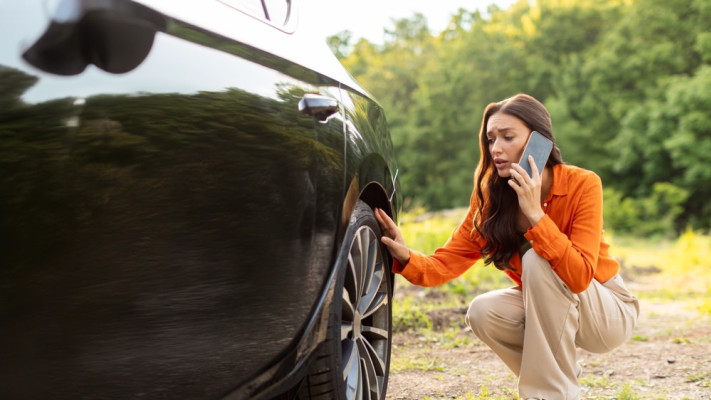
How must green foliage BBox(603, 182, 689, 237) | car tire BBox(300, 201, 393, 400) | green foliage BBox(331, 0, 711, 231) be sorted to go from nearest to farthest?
1. car tire BBox(300, 201, 393, 400)
2. green foliage BBox(603, 182, 689, 237)
3. green foliage BBox(331, 0, 711, 231)

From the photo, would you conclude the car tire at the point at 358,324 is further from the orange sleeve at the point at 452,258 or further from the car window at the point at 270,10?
the car window at the point at 270,10

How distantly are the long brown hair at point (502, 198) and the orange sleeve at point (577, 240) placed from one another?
217 millimetres

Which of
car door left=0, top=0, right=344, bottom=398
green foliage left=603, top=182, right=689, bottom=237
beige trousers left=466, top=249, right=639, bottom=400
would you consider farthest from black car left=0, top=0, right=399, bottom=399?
green foliage left=603, top=182, right=689, bottom=237

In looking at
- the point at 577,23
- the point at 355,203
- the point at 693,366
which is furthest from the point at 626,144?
the point at 355,203

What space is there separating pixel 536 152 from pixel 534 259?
0.42 metres

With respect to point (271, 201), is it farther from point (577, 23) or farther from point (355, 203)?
point (577, 23)

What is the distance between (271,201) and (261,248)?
12 cm

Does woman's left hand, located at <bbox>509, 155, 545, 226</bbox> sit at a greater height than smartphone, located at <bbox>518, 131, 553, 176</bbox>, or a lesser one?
lesser

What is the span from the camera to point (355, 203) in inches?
107

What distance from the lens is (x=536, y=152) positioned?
336cm

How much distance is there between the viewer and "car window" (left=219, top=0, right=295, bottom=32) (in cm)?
236

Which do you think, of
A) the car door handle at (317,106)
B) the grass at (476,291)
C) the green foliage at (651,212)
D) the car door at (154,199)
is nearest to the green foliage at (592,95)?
the green foliage at (651,212)

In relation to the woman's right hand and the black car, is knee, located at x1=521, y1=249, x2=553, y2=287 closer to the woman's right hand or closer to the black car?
the woman's right hand

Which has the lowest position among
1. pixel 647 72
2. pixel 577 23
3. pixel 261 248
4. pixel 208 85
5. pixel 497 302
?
pixel 497 302
